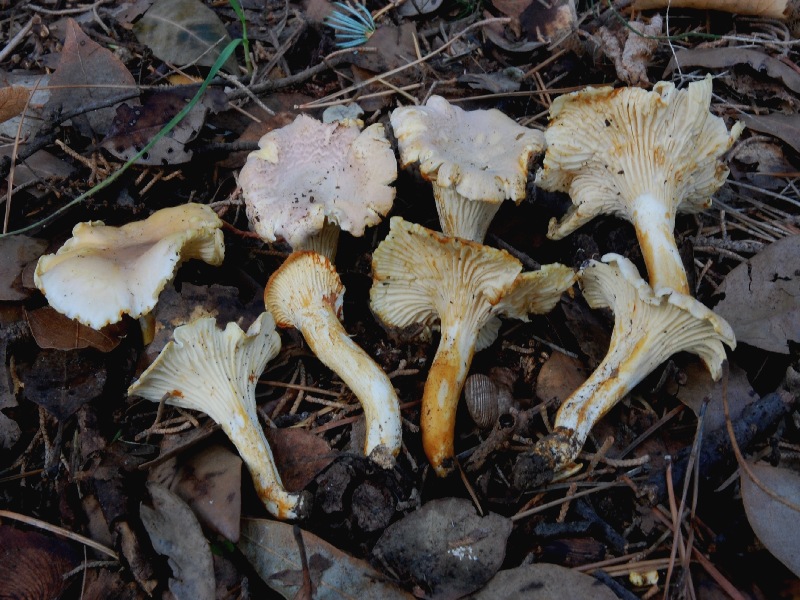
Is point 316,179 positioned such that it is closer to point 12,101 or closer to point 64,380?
point 64,380

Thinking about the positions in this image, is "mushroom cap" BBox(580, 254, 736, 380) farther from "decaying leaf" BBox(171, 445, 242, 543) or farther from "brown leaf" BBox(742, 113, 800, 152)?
"decaying leaf" BBox(171, 445, 242, 543)

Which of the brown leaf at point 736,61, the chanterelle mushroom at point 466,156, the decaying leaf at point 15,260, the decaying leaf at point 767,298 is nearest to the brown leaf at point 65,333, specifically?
the decaying leaf at point 15,260

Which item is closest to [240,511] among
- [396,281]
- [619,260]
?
[396,281]

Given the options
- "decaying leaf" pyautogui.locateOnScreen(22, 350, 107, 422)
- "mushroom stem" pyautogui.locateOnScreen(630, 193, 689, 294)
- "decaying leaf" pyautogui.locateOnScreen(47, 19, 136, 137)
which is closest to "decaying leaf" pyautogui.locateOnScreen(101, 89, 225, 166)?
"decaying leaf" pyautogui.locateOnScreen(47, 19, 136, 137)

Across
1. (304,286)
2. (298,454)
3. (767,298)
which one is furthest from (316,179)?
(767,298)

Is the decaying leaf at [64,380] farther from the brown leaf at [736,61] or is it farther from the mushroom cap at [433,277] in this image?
the brown leaf at [736,61]

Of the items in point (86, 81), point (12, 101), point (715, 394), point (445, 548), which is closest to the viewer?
point (445, 548)
